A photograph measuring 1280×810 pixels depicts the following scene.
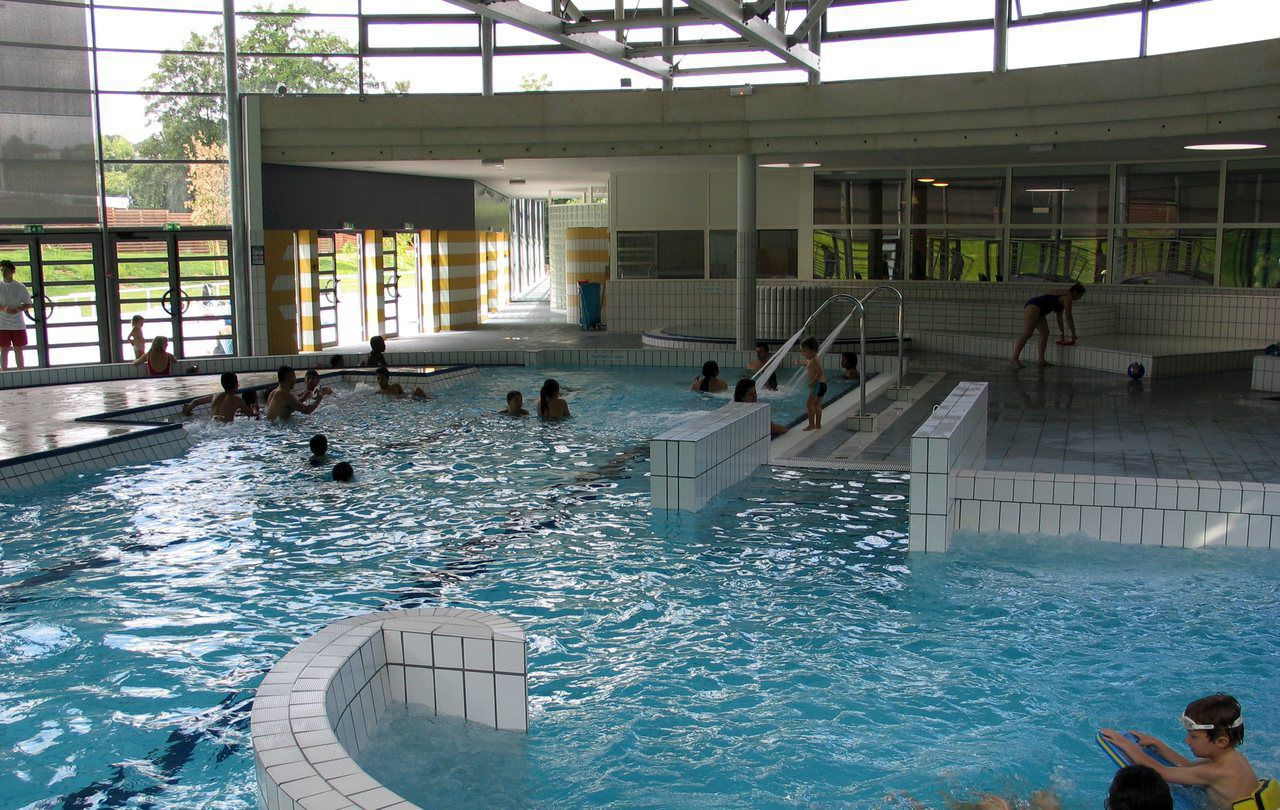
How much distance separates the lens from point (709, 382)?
12.7 metres

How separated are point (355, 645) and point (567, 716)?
963 mm

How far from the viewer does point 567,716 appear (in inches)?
172

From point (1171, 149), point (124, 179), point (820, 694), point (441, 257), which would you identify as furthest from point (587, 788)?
point (441, 257)

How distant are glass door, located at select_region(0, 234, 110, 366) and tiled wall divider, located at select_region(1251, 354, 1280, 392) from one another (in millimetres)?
14354

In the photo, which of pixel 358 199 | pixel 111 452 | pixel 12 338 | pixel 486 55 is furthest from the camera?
pixel 358 199

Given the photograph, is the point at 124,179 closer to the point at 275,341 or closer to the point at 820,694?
the point at 275,341

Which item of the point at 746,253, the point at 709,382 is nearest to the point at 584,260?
the point at 746,253

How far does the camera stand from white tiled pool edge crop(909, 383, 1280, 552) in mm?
6469

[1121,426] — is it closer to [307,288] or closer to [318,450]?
[318,450]

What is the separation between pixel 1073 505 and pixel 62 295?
13.8 metres

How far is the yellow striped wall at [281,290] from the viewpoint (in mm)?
16422

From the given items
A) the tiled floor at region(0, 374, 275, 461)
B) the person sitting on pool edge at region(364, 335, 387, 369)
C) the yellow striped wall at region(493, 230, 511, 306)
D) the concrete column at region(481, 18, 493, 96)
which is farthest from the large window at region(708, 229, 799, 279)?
the yellow striped wall at region(493, 230, 511, 306)

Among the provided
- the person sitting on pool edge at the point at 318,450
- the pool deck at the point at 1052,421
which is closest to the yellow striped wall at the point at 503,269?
the pool deck at the point at 1052,421

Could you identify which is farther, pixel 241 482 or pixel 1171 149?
pixel 1171 149
